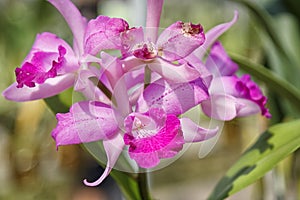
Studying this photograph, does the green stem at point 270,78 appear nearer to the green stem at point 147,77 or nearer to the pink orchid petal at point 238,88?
the pink orchid petal at point 238,88

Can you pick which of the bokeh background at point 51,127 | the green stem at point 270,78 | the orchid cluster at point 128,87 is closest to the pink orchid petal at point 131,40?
the orchid cluster at point 128,87

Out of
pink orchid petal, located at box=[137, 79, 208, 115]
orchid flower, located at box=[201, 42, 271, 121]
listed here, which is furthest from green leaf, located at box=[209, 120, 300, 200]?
pink orchid petal, located at box=[137, 79, 208, 115]

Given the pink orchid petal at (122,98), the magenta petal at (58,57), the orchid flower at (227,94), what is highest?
the magenta petal at (58,57)

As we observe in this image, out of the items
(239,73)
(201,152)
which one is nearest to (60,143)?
(201,152)

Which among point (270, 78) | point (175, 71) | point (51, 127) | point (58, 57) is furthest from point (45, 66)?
point (51, 127)

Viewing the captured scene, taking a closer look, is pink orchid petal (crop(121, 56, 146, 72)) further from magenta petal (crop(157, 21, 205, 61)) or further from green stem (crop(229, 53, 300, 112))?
green stem (crop(229, 53, 300, 112))

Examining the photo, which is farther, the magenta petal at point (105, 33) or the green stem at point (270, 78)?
the green stem at point (270, 78)

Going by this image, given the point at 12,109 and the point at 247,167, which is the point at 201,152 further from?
the point at 12,109
